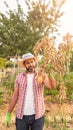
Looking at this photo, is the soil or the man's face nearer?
the man's face

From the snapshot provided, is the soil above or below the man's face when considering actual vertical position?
below

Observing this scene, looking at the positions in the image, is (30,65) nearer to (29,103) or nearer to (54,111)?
(29,103)

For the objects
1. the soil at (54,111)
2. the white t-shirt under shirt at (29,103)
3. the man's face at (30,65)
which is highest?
the man's face at (30,65)

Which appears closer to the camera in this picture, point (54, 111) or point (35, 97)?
point (35, 97)

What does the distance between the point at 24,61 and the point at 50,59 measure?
41cm

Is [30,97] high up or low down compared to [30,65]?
down

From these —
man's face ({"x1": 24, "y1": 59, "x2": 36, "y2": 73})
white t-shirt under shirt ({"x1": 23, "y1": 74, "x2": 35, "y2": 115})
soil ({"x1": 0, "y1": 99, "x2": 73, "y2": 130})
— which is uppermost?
man's face ({"x1": 24, "y1": 59, "x2": 36, "y2": 73})

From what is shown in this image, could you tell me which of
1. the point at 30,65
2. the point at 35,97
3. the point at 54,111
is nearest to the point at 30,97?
the point at 35,97

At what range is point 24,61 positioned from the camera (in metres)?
3.72

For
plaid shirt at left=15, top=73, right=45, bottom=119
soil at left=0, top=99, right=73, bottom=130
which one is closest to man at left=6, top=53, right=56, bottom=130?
plaid shirt at left=15, top=73, right=45, bottom=119

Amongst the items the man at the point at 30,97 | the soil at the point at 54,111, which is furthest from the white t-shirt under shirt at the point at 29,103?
the soil at the point at 54,111

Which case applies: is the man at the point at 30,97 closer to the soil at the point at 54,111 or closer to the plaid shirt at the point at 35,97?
the plaid shirt at the point at 35,97

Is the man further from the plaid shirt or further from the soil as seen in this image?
the soil

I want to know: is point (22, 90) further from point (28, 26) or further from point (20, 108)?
point (28, 26)
